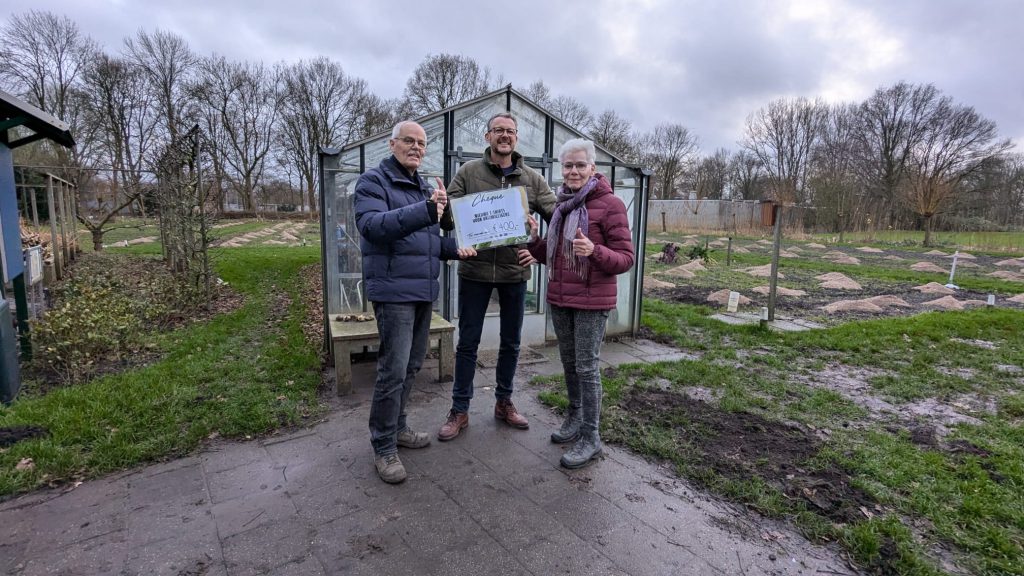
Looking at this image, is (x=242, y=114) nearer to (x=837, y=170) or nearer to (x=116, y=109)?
(x=116, y=109)

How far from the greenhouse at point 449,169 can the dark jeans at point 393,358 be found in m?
2.10

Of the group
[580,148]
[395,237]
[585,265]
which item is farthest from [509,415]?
[580,148]

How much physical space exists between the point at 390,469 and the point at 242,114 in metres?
37.3

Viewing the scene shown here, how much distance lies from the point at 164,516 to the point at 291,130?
36.7 m

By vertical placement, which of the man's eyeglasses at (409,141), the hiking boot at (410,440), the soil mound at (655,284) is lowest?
the hiking boot at (410,440)

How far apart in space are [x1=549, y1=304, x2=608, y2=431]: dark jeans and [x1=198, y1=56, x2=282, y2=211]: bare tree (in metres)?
33.6

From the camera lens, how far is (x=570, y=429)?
3158 mm

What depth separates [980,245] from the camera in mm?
19750

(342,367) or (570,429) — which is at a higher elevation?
(342,367)

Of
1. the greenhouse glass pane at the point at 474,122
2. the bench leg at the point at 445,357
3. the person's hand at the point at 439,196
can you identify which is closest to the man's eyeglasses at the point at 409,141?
the person's hand at the point at 439,196

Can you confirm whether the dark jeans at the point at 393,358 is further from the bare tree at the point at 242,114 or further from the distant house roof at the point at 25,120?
the bare tree at the point at 242,114

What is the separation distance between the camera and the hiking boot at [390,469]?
259 centimetres

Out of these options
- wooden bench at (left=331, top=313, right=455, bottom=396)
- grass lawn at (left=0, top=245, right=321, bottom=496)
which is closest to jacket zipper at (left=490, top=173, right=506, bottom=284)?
wooden bench at (left=331, top=313, right=455, bottom=396)

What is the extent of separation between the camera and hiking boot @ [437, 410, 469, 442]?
3.12 meters
